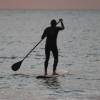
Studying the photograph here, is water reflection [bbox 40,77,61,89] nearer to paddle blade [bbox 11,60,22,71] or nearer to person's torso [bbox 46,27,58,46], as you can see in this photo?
person's torso [bbox 46,27,58,46]

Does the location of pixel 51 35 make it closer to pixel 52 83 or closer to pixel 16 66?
pixel 52 83

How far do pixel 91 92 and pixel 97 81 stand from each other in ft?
9.52

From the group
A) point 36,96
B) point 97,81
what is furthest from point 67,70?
point 36,96

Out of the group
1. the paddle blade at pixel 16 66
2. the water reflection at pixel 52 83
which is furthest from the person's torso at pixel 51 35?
the paddle blade at pixel 16 66

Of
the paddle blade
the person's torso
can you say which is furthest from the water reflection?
the paddle blade

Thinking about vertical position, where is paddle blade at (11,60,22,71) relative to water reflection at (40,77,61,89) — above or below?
above

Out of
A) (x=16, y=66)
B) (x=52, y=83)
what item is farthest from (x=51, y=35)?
(x=16, y=66)

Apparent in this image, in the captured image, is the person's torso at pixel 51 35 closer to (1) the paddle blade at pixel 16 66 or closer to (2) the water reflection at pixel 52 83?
(2) the water reflection at pixel 52 83

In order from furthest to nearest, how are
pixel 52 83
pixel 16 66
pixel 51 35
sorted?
pixel 16 66
pixel 51 35
pixel 52 83

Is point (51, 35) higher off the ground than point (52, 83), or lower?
higher

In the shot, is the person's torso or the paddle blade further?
the paddle blade

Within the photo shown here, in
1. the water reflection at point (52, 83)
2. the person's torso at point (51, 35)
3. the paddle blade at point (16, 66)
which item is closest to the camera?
the water reflection at point (52, 83)

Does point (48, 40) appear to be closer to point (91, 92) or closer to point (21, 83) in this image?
point (21, 83)

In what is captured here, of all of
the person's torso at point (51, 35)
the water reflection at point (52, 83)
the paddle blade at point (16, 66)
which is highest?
the person's torso at point (51, 35)
